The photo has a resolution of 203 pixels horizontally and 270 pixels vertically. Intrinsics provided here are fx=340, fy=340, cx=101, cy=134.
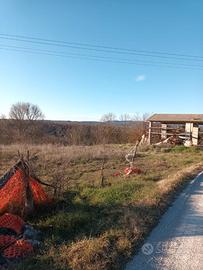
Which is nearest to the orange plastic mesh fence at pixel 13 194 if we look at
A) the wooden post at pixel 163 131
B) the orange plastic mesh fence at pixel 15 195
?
the orange plastic mesh fence at pixel 15 195

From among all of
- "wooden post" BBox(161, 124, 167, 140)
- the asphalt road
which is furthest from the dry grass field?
"wooden post" BBox(161, 124, 167, 140)

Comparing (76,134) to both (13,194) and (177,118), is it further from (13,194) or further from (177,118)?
(13,194)

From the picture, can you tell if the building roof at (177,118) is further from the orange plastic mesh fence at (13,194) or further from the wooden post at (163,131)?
the orange plastic mesh fence at (13,194)

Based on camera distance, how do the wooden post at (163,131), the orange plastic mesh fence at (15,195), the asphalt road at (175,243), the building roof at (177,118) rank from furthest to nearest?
1. the building roof at (177,118)
2. the wooden post at (163,131)
3. the orange plastic mesh fence at (15,195)
4. the asphalt road at (175,243)

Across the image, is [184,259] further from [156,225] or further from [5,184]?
[5,184]

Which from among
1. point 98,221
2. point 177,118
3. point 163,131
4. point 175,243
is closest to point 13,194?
point 98,221

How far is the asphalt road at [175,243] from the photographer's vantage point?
4676 mm

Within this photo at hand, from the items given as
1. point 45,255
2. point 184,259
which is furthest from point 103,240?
point 184,259

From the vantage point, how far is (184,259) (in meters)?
4.86

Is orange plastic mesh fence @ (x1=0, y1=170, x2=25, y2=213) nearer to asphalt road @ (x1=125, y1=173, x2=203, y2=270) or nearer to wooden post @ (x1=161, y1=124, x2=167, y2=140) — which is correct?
asphalt road @ (x1=125, y1=173, x2=203, y2=270)

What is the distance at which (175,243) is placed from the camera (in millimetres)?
5539

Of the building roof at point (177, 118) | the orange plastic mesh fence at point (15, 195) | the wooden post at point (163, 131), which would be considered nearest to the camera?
the orange plastic mesh fence at point (15, 195)

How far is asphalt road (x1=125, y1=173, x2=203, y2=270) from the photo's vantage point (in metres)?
4.68

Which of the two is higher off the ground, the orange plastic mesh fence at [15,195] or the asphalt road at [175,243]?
the orange plastic mesh fence at [15,195]
